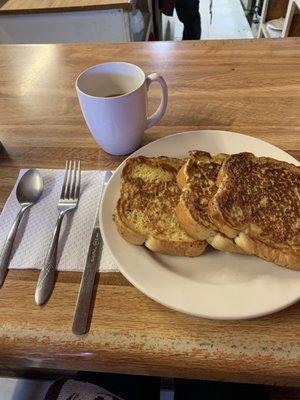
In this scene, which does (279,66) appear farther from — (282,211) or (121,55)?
(282,211)

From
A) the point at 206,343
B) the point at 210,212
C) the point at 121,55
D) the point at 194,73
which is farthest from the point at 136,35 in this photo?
the point at 206,343

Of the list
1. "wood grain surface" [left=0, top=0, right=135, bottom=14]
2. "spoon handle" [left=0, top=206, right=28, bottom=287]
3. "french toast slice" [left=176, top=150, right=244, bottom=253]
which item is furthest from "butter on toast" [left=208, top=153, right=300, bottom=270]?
"wood grain surface" [left=0, top=0, right=135, bottom=14]

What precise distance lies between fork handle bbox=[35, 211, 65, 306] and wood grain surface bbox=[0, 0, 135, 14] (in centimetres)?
155

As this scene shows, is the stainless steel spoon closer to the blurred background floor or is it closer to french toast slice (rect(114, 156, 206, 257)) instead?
french toast slice (rect(114, 156, 206, 257))

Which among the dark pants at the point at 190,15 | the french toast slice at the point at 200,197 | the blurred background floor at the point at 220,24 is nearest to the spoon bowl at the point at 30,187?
the french toast slice at the point at 200,197

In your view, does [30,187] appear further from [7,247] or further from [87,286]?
[87,286]

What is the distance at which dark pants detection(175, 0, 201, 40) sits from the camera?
2582 millimetres

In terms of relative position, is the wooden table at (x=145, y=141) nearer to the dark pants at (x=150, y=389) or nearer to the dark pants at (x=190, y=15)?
the dark pants at (x=150, y=389)

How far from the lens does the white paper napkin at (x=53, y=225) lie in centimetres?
55

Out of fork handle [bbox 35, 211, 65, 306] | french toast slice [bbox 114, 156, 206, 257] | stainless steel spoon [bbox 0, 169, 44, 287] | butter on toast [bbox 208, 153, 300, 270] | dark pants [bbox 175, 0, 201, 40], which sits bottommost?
dark pants [bbox 175, 0, 201, 40]

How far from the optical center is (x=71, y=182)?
664 millimetres

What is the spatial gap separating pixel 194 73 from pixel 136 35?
4.47 feet

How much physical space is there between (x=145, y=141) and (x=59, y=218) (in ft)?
0.95

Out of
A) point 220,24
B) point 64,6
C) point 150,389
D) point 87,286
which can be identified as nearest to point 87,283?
point 87,286
